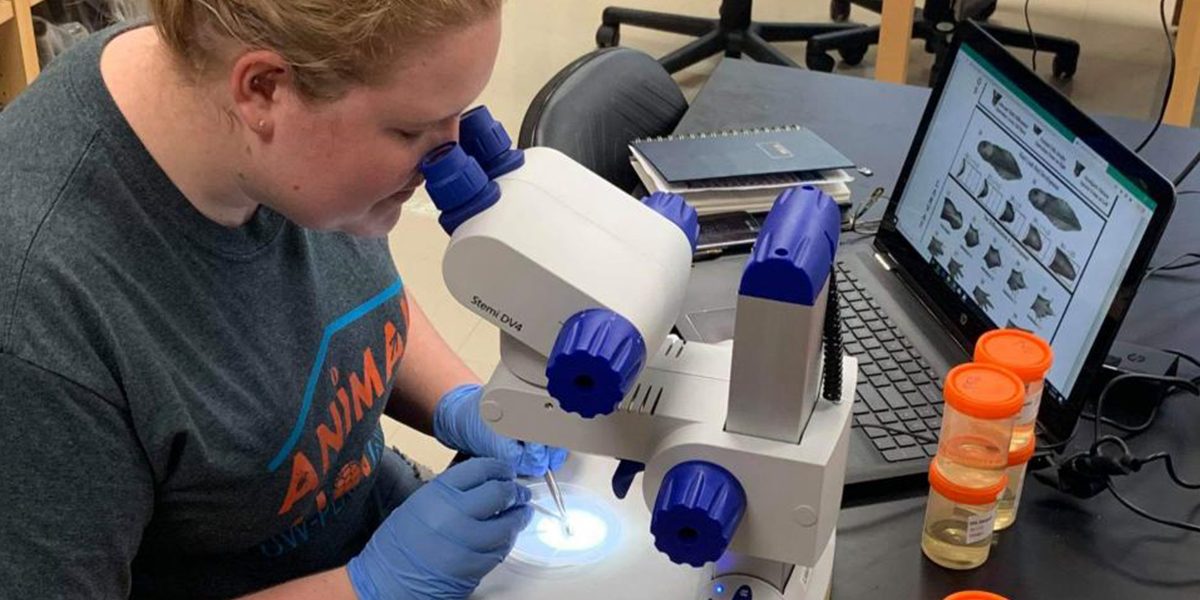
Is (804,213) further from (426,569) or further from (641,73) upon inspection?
(641,73)

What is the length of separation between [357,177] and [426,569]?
1.17 ft

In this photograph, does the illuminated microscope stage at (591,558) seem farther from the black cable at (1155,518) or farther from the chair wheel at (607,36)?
the chair wheel at (607,36)

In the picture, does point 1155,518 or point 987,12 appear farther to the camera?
point 987,12

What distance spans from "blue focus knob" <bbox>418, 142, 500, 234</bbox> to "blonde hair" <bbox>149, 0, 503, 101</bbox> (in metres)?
0.10

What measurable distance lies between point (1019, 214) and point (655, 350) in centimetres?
60

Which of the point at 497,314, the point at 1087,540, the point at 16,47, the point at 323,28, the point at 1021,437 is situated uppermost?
the point at 323,28

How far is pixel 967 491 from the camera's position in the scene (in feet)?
3.25

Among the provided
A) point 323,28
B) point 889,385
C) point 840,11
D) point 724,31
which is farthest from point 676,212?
point 840,11

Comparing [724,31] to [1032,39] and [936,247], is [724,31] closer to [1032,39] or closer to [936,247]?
[1032,39]

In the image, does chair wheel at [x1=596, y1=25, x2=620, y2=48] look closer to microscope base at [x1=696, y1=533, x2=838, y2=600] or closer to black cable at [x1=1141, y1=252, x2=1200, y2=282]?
black cable at [x1=1141, y1=252, x2=1200, y2=282]

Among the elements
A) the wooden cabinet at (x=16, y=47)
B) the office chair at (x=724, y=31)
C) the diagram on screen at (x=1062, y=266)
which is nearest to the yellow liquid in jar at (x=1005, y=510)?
the diagram on screen at (x=1062, y=266)

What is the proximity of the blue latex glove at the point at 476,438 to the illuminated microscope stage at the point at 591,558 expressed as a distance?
26mm

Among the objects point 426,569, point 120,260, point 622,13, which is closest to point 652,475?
point 426,569

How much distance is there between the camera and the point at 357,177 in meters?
0.92
